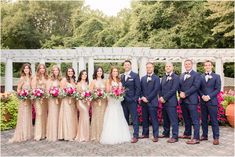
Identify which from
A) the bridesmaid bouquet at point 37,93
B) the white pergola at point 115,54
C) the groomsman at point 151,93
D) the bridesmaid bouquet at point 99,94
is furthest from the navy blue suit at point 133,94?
the white pergola at point 115,54

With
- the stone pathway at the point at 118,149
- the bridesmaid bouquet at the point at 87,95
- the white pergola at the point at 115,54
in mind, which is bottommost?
the stone pathway at the point at 118,149

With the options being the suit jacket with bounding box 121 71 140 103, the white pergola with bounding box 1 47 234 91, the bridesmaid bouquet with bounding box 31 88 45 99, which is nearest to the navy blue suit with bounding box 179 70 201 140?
the suit jacket with bounding box 121 71 140 103

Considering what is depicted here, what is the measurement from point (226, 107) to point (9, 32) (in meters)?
33.2

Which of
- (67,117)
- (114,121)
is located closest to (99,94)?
(114,121)

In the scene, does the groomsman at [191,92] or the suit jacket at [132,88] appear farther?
the suit jacket at [132,88]

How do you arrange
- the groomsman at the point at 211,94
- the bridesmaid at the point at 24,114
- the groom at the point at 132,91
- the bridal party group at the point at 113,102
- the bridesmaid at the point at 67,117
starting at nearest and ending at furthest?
the groomsman at the point at 211,94, the bridal party group at the point at 113,102, the groom at the point at 132,91, the bridesmaid at the point at 67,117, the bridesmaid at the point at 24,114

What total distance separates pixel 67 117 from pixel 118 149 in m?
1.76

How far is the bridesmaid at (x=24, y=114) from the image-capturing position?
32.1ft

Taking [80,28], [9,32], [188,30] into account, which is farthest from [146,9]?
[9,32]

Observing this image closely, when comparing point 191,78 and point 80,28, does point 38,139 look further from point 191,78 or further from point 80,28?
point 80,28

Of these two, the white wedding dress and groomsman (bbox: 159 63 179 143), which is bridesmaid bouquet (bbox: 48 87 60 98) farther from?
groomsman (bbox: 159 63 179 143)

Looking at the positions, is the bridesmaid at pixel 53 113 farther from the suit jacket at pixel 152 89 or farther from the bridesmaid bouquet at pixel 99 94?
the suit jacket at pixel 152 89

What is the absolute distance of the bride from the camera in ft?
30.7

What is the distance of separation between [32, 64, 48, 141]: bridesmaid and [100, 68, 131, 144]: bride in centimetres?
165
